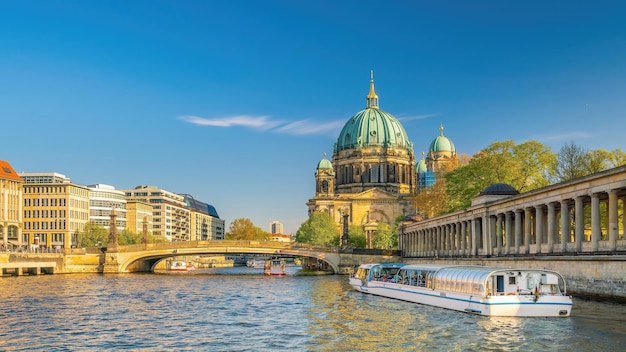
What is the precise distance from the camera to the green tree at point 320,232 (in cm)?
17575

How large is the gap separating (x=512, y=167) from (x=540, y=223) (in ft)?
105

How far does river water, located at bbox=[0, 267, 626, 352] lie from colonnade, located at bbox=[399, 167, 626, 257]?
7340 millimetres

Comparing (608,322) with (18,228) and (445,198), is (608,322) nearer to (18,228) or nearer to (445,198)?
(445,198)

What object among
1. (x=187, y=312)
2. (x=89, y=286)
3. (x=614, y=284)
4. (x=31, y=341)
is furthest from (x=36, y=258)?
(x=614, y=284)

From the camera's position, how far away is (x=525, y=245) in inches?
2756

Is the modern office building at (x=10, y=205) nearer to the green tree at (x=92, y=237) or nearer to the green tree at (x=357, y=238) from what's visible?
the green tree at (x=92, y=237)

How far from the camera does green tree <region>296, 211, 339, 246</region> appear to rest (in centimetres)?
17575

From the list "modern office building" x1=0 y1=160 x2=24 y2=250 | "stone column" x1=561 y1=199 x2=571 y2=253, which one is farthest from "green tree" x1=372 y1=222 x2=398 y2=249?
"stone column" x1=561 y1=199 x2=571 y2=253

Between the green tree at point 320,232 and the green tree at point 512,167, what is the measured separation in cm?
7465

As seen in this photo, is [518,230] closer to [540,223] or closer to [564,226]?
[540,223]

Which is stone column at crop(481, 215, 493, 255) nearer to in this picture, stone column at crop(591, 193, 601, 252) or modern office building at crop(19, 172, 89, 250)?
stone column at crop(591, 193, 601, 252)

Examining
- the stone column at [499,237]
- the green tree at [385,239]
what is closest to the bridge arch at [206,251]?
the green tree at [385,239]

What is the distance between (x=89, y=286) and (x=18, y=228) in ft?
254

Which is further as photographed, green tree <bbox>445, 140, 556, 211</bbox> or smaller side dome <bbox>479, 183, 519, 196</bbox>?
green tree <bbox>445, 140, 556, 211</bbox>
